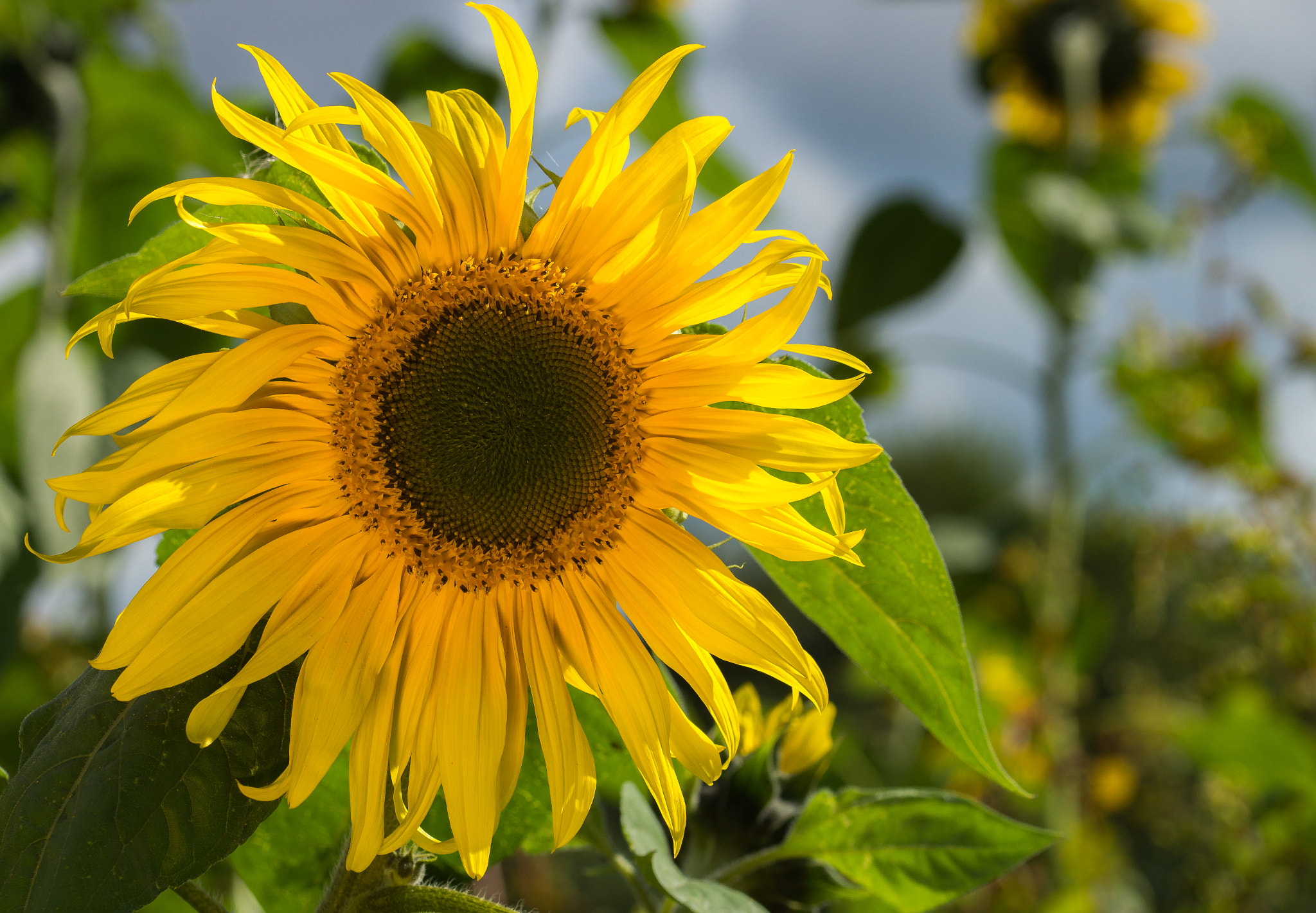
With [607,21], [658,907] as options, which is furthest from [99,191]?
[658,907]

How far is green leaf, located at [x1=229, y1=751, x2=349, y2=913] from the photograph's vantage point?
A: 1.97ft

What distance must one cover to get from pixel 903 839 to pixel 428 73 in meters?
1.40

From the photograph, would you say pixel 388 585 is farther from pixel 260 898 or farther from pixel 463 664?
pixel 260 898

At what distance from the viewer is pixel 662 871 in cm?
54

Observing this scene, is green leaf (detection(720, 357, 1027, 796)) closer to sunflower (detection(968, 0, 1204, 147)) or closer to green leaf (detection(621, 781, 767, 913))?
green leaf (detection(621, 781, 767, 913))

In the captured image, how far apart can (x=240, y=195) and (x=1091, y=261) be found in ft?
7.03

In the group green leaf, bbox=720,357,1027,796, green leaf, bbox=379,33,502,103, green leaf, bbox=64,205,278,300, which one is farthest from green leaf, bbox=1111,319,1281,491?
green leaf, bbox=64,205,278,300

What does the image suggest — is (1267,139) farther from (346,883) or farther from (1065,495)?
(346,883)

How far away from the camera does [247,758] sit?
50cm

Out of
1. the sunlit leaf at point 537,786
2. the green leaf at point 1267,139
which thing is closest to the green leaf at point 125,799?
the sunlit leaf at point 537,786

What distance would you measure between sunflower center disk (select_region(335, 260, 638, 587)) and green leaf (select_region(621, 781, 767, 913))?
0.15 m

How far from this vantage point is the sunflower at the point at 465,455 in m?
0.51

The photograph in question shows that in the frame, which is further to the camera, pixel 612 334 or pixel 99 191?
pixel 99 191

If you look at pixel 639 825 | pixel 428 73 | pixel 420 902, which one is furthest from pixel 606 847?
pixel 428 73
